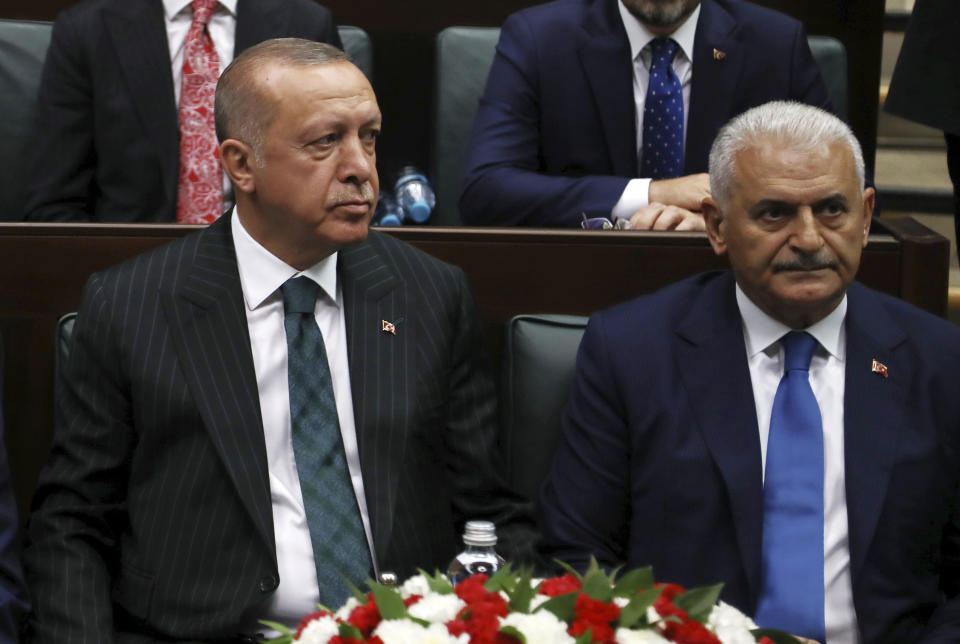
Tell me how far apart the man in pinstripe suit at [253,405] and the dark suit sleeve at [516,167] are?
452mm

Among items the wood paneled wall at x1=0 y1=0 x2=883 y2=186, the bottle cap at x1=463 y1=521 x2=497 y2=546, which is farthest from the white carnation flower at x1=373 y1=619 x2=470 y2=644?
the wood paneled wall at x1=0 y1=0 x2=883 y2=186

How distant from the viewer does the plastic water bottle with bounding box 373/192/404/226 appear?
6.45 feet

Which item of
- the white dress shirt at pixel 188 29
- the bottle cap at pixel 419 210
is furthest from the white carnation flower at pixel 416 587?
the bottle cap at pixel 419 210

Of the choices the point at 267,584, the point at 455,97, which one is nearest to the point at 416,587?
the point at 267,584

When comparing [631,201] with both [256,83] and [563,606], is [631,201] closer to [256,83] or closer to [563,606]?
[256,83]

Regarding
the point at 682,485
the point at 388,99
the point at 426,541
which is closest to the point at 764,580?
the point at 682,485

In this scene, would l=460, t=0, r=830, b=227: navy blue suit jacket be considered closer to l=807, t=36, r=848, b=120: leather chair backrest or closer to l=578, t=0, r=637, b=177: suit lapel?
l=578, t=0, r=637, b=177: suit lapel

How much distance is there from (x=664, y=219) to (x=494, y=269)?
0.80 ft

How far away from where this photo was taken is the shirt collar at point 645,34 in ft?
6.12

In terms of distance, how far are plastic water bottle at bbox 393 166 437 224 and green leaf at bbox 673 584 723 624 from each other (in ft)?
4.23

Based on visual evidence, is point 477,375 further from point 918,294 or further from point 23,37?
point 23,37

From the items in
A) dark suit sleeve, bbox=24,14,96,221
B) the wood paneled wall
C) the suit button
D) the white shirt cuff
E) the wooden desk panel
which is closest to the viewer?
the suit button

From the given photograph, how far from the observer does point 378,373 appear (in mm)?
1259

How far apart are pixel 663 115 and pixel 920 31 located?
335mm
